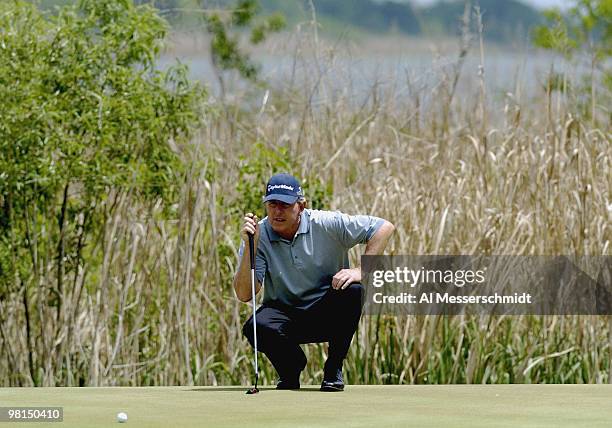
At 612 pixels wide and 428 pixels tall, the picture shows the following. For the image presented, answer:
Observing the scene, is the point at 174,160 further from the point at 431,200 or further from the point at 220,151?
the point at 431,200

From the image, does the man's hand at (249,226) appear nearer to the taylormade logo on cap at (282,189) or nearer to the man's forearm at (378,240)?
the taylormade logo on cap at (282,189)

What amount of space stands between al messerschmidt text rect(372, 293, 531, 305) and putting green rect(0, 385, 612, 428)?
1943 mm

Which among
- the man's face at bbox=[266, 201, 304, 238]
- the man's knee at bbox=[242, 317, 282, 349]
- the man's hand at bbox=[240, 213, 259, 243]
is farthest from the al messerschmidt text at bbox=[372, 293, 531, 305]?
the man's hand at bbox=[240, 213, 259, 243]

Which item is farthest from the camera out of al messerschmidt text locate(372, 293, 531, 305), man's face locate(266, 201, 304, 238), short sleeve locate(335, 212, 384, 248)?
al messerschmidt text locate(372, 293, 531, 305)

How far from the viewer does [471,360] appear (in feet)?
29.6

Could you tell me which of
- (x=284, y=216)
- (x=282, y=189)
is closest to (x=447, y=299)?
(x=284, y=216)

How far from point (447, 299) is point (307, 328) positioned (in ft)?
7.87

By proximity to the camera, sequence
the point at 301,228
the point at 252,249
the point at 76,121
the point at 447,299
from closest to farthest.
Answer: the point at 252,249
the point at 301,228
the point at 447,299
the point at 76,121

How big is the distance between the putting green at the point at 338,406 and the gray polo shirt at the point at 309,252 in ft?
1.69

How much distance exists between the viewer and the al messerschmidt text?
9.11 meters

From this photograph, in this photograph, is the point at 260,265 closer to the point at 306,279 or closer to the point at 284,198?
the point at 306,279

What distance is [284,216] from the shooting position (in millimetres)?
6645

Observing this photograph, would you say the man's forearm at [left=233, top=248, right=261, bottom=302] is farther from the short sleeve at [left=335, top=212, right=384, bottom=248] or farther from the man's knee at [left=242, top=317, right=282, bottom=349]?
the short sleeve at [left=335, top=212, right=384, bottom=248]

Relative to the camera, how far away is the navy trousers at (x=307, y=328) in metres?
6.77
